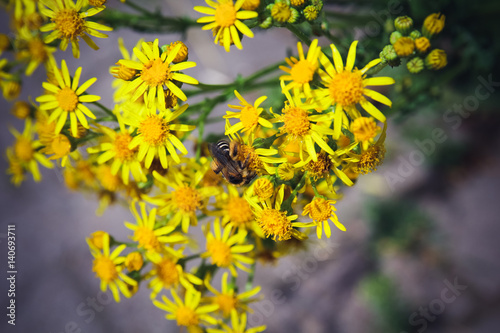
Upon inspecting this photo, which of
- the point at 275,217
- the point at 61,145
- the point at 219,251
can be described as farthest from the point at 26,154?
the point at 275,217

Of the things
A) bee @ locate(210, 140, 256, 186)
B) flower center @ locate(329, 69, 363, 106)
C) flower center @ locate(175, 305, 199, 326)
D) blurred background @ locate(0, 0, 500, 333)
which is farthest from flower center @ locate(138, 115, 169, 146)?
blurred background @ locate(0, 0, 500, 333)

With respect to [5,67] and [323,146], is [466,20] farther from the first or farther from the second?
[5,67]

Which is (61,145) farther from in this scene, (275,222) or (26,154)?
(275,222)

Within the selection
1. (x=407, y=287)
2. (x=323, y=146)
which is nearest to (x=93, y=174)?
(x=323, y=146)

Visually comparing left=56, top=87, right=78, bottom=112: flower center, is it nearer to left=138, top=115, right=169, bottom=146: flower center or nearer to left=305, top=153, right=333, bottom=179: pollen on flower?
left=138, top=115, right=169, bottom=146: flower center
